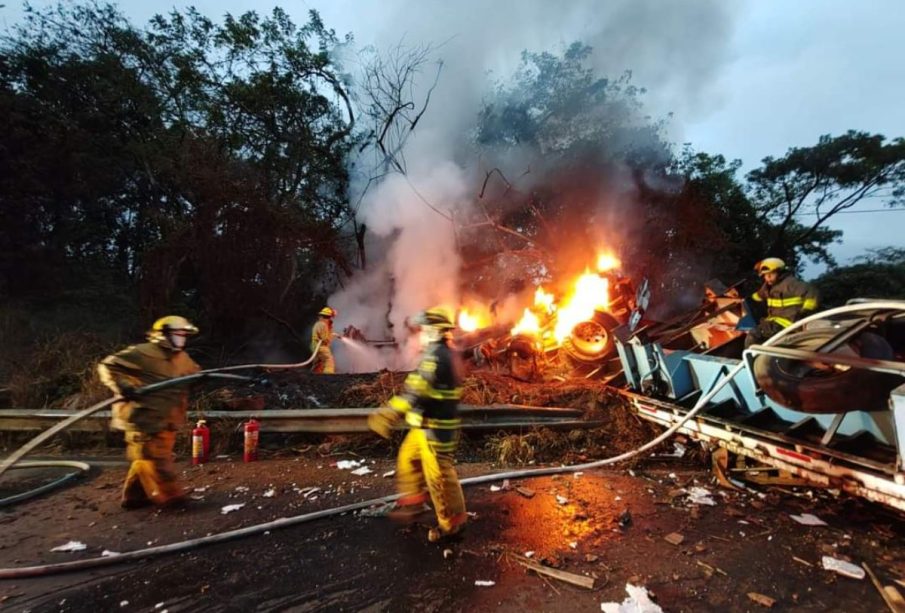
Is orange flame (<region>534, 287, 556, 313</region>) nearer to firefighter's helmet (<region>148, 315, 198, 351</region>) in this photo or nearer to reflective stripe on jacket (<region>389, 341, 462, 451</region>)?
reflective stripe on jacket (<region>389, 341, 462, 451</region>)

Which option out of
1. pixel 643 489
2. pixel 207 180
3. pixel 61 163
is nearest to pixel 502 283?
pixel 207 180

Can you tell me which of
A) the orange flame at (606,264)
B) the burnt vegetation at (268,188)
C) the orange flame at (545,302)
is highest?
the burnt vegetation at (268,188)

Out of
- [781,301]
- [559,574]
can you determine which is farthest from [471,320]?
[559,574]

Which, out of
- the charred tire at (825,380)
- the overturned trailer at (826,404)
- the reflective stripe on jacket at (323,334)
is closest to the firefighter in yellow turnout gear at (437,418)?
the overturned trailer at (826,404)

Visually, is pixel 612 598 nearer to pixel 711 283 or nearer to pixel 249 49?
pixel 711 283

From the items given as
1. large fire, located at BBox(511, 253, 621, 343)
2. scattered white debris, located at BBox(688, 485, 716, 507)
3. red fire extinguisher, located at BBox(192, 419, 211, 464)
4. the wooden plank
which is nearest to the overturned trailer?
scattered white debris, located at BBox(688, 485, 716, 507)

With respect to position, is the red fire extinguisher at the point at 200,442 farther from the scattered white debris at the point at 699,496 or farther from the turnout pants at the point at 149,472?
the scattered white debris at the point at 699,496

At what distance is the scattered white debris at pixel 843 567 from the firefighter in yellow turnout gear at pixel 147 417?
5142 mm

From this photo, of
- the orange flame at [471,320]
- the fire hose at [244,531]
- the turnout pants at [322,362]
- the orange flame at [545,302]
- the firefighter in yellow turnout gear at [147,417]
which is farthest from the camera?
the orange flame at [471,320]

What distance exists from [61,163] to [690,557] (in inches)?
629

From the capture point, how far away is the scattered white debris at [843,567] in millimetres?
2832

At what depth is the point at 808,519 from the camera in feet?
11.7

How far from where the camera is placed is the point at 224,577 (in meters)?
2.92

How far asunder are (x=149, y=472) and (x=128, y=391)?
30.5 inches
